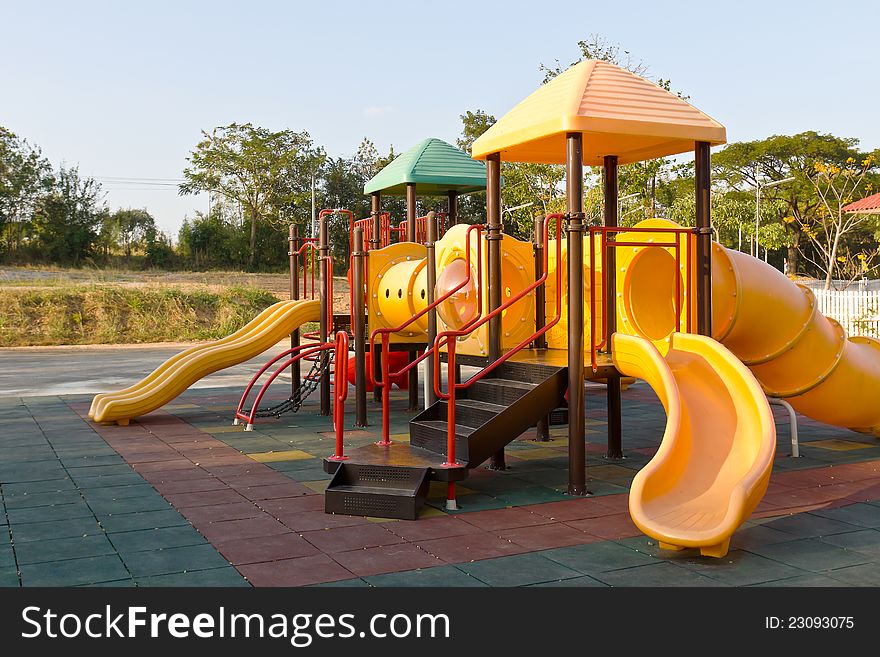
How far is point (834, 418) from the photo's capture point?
32.2 feet

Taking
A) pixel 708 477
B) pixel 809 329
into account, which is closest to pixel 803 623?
pixel 708 477

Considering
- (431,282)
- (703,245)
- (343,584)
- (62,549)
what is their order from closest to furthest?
(343,584) < (62,549) < (703,245) < (431,282)

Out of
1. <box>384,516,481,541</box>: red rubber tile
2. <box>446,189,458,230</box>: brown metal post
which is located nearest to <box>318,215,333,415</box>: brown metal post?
<box>446,189,458,230</box>: brown metal post

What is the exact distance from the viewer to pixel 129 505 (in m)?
7.08

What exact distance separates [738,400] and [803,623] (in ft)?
8.31

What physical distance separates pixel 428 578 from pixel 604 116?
4111 mm

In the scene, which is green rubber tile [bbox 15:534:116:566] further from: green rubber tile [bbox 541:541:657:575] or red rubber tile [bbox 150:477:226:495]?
green rubber tile [bbox 541:541:657:575]

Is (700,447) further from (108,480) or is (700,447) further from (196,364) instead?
(196,364)

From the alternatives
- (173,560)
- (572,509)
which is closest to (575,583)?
(572,509)

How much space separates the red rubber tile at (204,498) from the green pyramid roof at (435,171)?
310 inches

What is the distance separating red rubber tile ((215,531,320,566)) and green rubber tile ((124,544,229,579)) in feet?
0.29

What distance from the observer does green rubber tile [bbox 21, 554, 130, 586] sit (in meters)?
5.13

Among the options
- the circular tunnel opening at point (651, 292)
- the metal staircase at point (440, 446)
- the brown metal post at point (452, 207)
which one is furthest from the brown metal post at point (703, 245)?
the brown metal post at point (452, 207)

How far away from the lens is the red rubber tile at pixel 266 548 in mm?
5609
